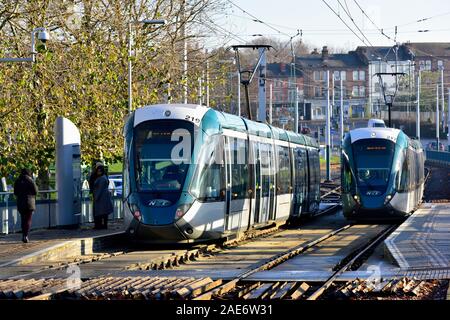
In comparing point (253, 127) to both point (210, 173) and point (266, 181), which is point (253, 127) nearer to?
point (266, 181)

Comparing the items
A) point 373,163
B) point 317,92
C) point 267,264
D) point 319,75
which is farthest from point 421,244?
point 319,75

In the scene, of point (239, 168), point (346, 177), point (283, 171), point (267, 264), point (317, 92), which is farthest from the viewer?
point (317, 92)

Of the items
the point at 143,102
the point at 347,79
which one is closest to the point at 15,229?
the point at 143,102

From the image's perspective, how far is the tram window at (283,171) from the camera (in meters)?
30.7

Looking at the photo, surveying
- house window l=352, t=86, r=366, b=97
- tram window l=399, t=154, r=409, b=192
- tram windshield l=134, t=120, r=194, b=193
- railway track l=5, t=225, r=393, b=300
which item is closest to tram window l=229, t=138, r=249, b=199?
tram windshield l=134, t=120, r=194, b=193

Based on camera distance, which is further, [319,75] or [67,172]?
[319,75]

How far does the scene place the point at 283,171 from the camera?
3127 centimetres

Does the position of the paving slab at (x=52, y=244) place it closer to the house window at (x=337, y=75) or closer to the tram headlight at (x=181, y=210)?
the tram headlight at (x=181, y=210)

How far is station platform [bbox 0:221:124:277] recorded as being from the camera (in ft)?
67.5

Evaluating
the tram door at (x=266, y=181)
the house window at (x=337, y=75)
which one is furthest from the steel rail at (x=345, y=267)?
the house window at (x=337, y=75)

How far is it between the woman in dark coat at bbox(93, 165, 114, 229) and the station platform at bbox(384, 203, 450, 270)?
7.41m

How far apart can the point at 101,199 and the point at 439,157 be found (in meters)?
75.4

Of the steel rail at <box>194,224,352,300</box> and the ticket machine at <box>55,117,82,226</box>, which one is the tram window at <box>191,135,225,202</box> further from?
the ticket machine at <box>55,117,82,226</box>
